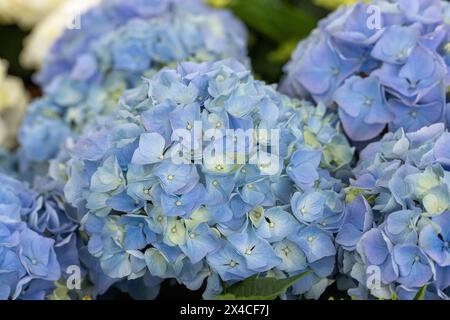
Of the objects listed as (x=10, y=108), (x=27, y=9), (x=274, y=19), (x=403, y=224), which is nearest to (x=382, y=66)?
(x=403, y=224)

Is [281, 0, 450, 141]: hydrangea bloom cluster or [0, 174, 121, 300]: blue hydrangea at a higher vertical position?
[281, 0, 450, 141]: hydrangea bloom cluster

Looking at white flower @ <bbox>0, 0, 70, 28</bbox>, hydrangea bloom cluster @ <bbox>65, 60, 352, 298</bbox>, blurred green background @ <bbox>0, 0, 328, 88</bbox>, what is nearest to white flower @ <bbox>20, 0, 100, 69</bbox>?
white flower @ <bbox>0, 0, 70, 28</bbox>

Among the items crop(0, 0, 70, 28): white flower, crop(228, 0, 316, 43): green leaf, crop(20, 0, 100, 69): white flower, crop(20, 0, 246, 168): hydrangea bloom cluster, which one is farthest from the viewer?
crop(0, 0, 70, 28): white flower

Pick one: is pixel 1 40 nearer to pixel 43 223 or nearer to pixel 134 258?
pixel 43 223

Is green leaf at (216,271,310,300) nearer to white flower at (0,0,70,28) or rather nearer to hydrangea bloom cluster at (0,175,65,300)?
hydrangea bloom cluster at (0,175,65,300)

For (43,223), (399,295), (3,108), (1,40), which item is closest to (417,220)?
(399,295)

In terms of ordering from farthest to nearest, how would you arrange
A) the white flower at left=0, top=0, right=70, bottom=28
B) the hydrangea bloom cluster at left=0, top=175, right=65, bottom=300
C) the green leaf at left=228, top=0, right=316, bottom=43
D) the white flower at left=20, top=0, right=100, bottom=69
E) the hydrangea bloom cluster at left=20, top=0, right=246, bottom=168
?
the white flower at left=0, top=0, right=70, bottom=28 < the white flower at left=20, top=0, right=100, bottom=69 < the green leaf at left=228, top=0, right=316, bottom=43 < the hydrangea bloom cluster at left=20, top=0, right=246, bottom=168 < the hydrangea bloom cluster at left=0, top=175, right=65, bottom=300
